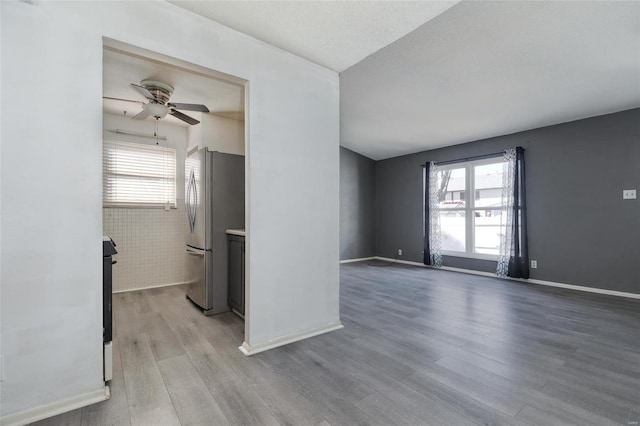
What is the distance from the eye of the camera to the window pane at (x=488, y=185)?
5180 mm

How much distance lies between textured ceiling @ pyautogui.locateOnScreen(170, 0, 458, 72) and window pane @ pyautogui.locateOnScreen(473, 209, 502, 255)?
13.5ft

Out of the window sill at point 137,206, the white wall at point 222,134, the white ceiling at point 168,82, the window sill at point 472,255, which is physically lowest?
the window sill at point 472,255

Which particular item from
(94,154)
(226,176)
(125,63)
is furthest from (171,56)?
(226,176)

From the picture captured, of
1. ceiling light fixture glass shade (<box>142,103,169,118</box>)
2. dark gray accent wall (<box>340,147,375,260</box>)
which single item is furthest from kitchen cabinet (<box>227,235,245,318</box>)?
dark gray accent wall (<box>340,147,375,260</box>)

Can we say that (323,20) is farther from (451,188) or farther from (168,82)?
(451,188)

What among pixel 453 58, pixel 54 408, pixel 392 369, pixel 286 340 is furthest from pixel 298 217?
pixel 453 58

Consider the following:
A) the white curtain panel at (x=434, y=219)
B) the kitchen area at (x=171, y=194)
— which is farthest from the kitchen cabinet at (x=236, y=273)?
the white curtain panel at (x=434, y=219)

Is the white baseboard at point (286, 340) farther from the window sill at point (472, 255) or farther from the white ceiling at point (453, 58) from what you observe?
the window sill at point (472, 255)

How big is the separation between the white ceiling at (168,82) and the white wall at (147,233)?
402mm

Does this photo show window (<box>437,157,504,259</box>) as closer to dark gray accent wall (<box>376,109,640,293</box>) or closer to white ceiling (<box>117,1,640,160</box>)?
dark gray accent wall (<box>376,109,640,293</box>)

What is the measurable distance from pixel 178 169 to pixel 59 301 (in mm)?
3358

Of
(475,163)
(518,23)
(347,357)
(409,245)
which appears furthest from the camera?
(409,245)

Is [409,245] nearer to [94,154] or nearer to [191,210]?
[191,210]

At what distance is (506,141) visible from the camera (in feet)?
16.6
